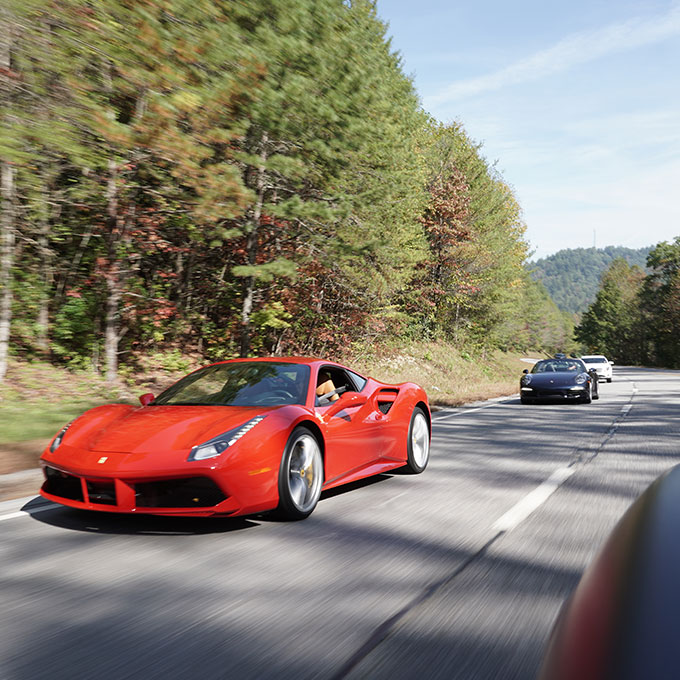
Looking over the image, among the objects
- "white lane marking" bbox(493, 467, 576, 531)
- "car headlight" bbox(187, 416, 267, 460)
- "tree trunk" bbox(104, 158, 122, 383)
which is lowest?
"white lane marking" bbox(493, 467, 576, 531)

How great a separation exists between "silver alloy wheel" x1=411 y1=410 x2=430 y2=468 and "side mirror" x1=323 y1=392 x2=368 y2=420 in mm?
1040

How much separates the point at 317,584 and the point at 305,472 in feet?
5.51

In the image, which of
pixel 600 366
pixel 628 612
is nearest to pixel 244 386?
pixel 628 612

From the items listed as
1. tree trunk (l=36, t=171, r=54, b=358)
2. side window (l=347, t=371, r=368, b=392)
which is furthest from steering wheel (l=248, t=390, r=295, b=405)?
tree trunk (l=36, t=171, r=54, b=358)

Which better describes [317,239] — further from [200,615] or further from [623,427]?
[200,615]

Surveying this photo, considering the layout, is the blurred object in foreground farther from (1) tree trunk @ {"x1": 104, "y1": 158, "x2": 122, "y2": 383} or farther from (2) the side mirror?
(1) tree trunk @ {"x1": 104, "y1": 158, "x2": 122, "y2": 383}

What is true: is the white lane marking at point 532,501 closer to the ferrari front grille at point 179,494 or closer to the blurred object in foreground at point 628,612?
the ferrari front grille at point 179,494

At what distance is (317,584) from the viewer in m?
3.87

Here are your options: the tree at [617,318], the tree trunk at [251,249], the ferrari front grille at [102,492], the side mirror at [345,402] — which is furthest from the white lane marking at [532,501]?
the tree at [617,318]

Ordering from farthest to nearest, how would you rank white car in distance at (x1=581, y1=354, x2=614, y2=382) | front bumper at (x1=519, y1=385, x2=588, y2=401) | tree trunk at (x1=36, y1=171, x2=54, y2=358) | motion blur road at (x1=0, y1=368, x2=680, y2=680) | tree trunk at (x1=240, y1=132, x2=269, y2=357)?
1. white car in distance at (x1=581, y1=354, x2=614, y2=382)
2. front bumper at (x1=519, y1=385, x2=588, y2=401)
3. tree trunk at (x1=240, y1=132, x2=269, y2=357)
4. tree trunk at (x1=36, y1=171, x2=54, y2=358)
5. motion blur road at (x1=0, y1=368, x2=680, y2=680)

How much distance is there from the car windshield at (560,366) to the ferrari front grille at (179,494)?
14732mm

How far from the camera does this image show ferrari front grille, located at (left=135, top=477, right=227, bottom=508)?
184 inches

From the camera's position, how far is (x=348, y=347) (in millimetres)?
21891

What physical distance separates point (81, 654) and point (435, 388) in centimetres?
1933
